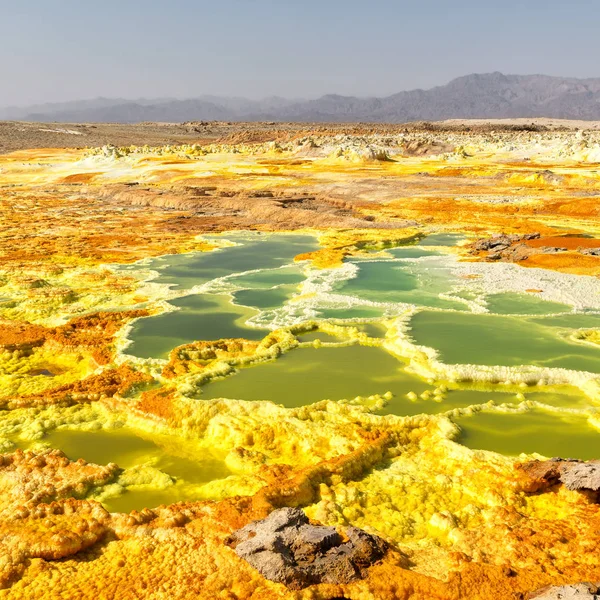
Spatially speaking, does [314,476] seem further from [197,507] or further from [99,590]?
[99,590]

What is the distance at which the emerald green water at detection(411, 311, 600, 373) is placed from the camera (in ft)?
34.1

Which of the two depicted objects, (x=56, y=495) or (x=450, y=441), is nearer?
(x=56, y=495)

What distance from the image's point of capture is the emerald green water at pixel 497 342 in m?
10.4

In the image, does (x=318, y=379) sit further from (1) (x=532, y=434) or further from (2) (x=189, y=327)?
(2) (x=189, y=327)

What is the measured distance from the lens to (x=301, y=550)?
201 inches

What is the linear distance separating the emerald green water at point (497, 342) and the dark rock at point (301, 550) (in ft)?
18.5

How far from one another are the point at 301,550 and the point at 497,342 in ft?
24.8

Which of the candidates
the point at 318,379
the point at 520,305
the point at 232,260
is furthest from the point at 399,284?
the point at 318,379

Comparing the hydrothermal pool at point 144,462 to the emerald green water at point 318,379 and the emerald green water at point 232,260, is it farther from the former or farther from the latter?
the emerald green water at point 232,260

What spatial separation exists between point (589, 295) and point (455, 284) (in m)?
3.34

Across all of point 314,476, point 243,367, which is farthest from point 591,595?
point 243,367

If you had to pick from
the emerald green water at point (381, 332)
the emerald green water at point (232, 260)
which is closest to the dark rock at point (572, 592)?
the emerald green water at point (381, 332)

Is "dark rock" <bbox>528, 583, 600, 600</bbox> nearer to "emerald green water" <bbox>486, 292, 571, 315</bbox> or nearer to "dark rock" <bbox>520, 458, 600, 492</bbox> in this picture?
"dark rock" <bbox>520, 458, 600, 492</bbox>

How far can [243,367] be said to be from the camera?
10.4 meters
